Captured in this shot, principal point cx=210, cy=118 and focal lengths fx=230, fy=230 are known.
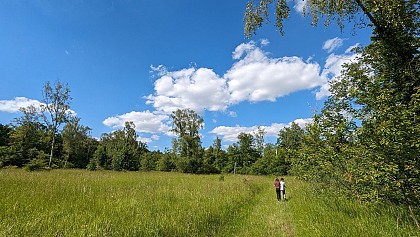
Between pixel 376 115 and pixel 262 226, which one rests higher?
pixel 376 115

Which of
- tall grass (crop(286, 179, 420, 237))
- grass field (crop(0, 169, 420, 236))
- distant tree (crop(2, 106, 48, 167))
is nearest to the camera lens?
grass field (crop(0, 169, 420, 236))

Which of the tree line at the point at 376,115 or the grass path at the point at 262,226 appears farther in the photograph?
the grass path at the point at 262,226

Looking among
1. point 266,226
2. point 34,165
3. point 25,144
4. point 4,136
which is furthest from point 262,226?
point 4,136

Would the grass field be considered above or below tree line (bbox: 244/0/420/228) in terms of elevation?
below

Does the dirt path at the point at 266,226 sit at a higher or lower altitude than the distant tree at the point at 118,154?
lower

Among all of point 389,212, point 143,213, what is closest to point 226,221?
point 143,213

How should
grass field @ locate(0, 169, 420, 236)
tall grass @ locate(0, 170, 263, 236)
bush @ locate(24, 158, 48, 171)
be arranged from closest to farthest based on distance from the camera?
tall grass @ locate(0, 170, 263, 236) < grass field @ locate(0, 169, 420, 236) < bush @ locate(24, 158, 48, 171)

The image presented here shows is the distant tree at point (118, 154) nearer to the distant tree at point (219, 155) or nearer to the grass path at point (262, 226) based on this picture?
the distant tree at point (219, 155)

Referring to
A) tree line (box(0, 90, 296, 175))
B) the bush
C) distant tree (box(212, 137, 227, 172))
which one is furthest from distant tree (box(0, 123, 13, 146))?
distant tree (box(212, 137, 227, 172))

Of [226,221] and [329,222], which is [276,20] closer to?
[329,222]

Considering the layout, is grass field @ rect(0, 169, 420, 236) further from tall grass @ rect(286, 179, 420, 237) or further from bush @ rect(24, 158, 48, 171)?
bush @ rect(24, 158, 48, 171)

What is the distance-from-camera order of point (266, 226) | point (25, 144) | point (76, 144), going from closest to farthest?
point (266, 226) < point (25, 144) < point (76, 144)

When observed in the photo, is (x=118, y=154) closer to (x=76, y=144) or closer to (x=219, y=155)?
(x=76, y=144)

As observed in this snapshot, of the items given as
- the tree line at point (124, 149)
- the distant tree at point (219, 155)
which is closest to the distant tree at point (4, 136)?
the tree line at point (124, 149)
